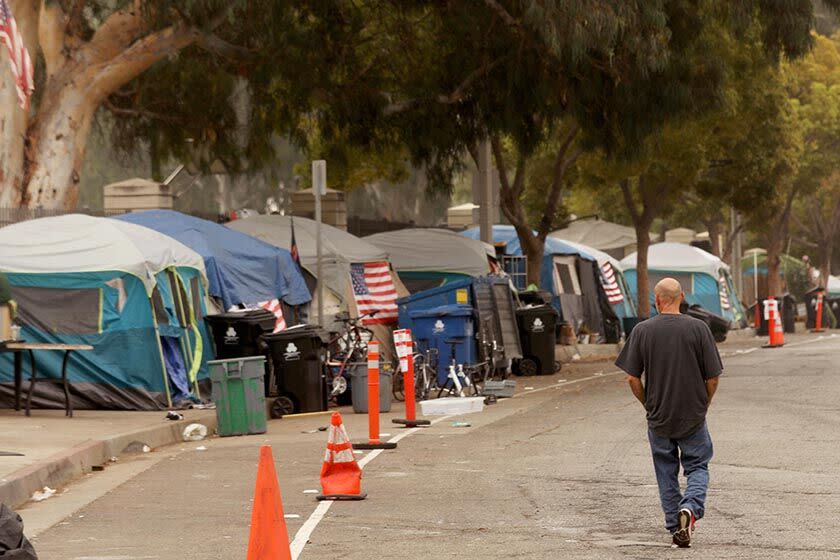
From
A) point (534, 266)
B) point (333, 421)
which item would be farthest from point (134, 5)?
point (333, 421)

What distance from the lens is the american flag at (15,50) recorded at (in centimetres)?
1805

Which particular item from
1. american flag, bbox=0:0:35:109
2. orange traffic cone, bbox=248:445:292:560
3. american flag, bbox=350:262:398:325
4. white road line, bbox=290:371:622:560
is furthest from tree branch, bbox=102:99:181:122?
orange traffic cone, bbox=248:445:292:560

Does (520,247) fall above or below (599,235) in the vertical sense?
below

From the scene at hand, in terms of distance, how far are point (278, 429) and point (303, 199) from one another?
14.8 metres

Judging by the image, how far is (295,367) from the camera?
22.9 metres

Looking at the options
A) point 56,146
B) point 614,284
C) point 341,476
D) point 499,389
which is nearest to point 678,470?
point 341,476

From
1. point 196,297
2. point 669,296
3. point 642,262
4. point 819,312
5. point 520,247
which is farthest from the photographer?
point 819,312

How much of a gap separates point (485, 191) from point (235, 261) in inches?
410

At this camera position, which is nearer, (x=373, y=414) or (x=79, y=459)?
(x=79, y=459)

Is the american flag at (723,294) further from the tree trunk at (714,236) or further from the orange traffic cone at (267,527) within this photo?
the orange traffic cone at (267,527)

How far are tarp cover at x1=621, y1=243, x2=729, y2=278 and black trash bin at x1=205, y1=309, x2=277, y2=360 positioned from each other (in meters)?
29.6

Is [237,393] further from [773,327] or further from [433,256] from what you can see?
[773,327]

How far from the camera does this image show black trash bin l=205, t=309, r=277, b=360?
78.2 ft

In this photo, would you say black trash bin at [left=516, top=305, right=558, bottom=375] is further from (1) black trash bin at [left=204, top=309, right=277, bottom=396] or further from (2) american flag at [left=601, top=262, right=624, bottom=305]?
(2) american flag at [left=601, top=262, right=624, bottom=305]
